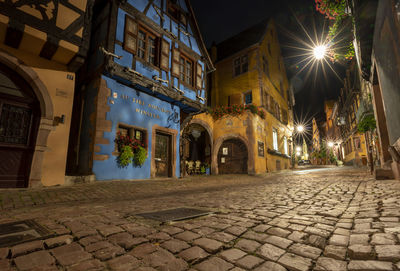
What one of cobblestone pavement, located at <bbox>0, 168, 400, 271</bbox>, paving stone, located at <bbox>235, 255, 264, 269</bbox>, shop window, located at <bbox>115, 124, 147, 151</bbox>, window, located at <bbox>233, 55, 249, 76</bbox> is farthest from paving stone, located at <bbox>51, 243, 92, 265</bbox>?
window, located at <bbox>233, 55, 249, 76</bbox>

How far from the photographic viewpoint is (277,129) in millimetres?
18922

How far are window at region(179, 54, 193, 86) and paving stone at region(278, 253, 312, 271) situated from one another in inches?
432

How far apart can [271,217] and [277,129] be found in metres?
17.4

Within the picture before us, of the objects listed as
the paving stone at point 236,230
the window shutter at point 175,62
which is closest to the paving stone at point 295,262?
the paving stone at point 236,230

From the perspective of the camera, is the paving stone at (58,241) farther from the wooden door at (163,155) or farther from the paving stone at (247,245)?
the wooden door at (163,155)

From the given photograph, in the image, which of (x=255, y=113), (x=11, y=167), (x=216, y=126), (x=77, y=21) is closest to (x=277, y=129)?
(x=255, y=113)

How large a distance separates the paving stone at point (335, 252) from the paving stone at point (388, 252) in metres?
0.21

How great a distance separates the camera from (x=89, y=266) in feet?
4.90

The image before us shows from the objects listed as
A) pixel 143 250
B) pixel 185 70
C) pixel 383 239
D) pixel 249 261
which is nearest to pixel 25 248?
pixel 143 250

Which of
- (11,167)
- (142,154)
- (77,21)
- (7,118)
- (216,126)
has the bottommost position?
(11,167)

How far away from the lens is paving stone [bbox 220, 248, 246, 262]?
62.2 inches

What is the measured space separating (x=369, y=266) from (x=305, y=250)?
1.40 ft

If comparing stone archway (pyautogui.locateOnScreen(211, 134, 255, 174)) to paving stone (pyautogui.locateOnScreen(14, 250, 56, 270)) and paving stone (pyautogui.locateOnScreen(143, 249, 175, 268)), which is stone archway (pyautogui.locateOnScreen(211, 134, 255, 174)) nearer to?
paving stone (pyautogui.locateOnScreen(143, 249, 175, 268))

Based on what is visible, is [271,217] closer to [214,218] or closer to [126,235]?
[214,218]
